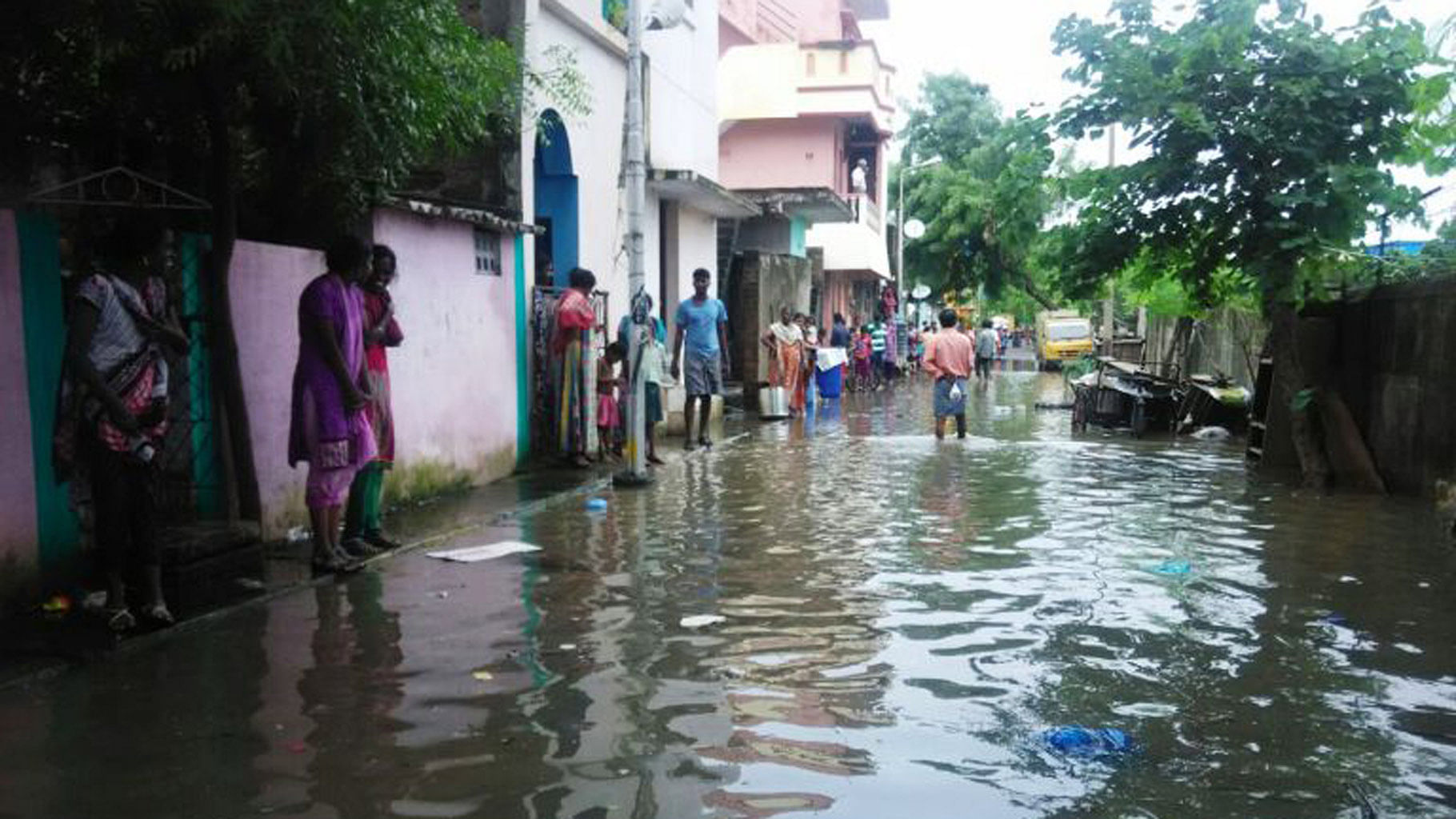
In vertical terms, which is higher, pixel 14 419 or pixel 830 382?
pixel 14 419

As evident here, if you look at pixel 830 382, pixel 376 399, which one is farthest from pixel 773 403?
pixel 376 399

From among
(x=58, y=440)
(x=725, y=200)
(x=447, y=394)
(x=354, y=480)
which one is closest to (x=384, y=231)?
(x=447, y=394)

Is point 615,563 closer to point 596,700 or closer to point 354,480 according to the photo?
point 354,480

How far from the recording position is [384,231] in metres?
8.88

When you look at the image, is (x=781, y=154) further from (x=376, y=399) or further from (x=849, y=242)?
(x=376, y=399)

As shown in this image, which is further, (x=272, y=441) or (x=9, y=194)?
(x=272, y=441)

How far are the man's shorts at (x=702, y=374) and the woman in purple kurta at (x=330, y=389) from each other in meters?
6.78

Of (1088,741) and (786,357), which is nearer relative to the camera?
(1088,741)

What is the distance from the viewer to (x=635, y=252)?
10.2 meters

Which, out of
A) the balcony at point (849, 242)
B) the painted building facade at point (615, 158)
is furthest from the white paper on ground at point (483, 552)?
the balcony at point (849, 242)

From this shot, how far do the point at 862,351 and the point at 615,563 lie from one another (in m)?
21.5

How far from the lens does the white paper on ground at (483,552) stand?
711 cm

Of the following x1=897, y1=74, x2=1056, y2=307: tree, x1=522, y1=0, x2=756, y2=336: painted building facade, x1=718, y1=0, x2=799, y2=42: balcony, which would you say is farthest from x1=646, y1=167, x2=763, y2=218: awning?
x1=897, y1=74, x2=1056, y2=307: tree

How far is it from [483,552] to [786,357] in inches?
480
